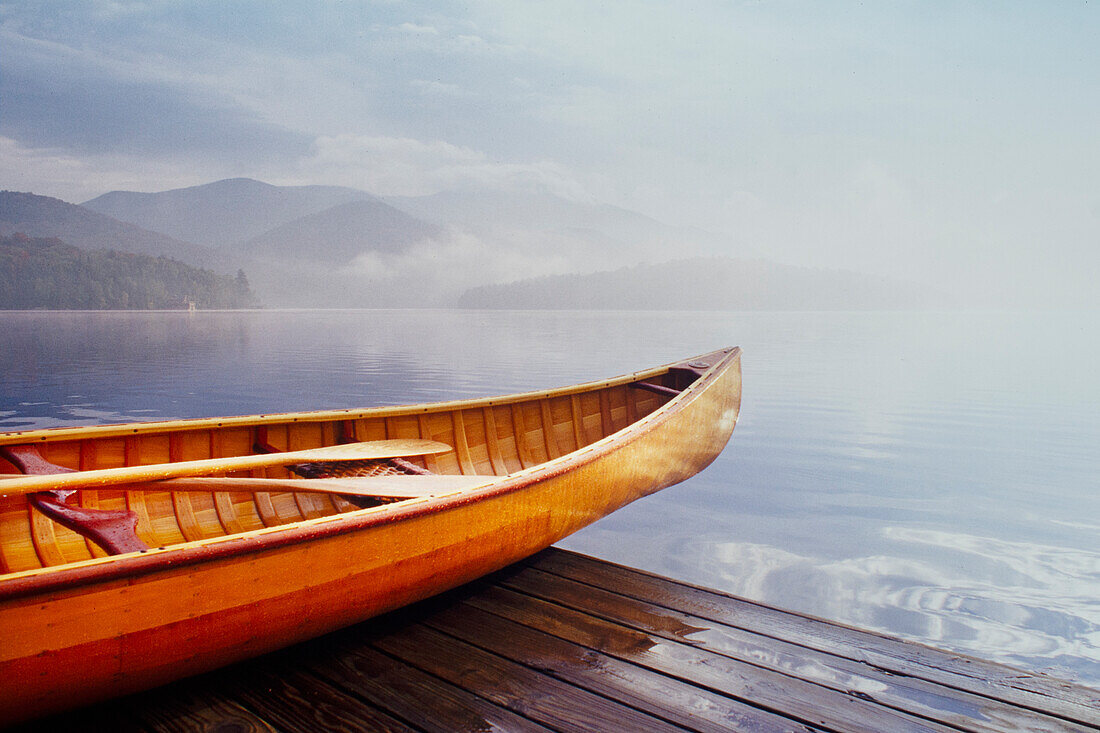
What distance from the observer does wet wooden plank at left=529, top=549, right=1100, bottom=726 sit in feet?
6.64

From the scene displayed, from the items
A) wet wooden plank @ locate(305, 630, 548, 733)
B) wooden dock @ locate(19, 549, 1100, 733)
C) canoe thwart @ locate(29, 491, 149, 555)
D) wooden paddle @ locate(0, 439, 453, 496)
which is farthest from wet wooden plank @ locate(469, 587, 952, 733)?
canoe thwart @ locate(29, 491, 149, 555)

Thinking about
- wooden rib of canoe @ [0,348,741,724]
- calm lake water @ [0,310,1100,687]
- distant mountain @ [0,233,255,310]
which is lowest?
calm lake water @ [0,310,1100,687]

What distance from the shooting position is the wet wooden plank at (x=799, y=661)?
1.93m

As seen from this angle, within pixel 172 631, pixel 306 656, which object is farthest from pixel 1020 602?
pixel 172 631

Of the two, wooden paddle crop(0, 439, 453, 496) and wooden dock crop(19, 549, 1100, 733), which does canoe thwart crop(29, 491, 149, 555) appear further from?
wooden dock crop(19, 549, 1100, 733)

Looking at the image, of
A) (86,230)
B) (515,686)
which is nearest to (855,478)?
(515,686)

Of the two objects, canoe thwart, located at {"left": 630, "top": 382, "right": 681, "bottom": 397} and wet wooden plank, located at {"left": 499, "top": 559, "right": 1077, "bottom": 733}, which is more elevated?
canoe thwart, located at {"left": 630, "top": 382, "right": 681, "bottom": 397}

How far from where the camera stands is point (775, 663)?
7.16 feet

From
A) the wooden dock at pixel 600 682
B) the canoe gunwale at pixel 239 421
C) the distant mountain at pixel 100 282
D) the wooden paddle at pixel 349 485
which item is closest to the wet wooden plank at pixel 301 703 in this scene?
the wooden dock at pixel 600 682

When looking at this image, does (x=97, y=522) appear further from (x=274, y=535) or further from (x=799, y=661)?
(x=799, y=661)

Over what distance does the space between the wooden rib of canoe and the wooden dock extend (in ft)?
0.42

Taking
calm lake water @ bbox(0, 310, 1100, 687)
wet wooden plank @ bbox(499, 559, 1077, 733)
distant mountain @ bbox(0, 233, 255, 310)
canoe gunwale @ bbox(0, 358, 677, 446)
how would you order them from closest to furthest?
wet wooden plank @ bbox(499, 559, 1077, 733)
canoe gunwale @ bbox(0, 358, 677, 446)
calm lake water @ bbox(0, 310, 1100, 687)
distant mountain @ bbox(0, 233, 255, 310)

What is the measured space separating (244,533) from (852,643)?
2.05m

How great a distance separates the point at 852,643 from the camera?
2340 millimetres
